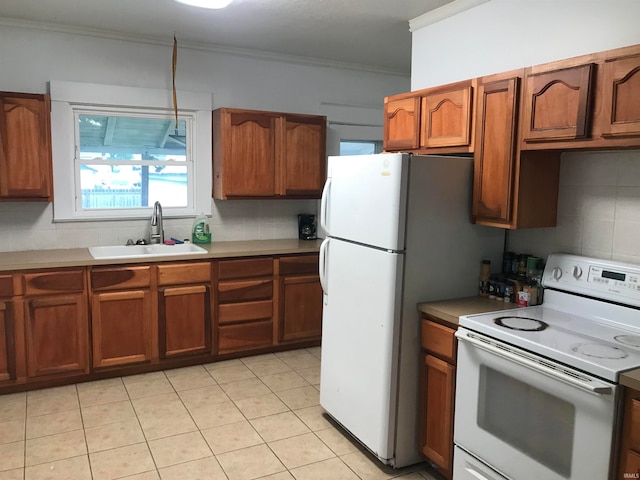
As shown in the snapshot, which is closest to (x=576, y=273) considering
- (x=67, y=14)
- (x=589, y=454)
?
(x=589, y=454)

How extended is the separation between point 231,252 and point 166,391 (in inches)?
42.4

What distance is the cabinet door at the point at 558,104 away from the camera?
6.72ft

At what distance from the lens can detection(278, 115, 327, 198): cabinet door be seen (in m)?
4.26

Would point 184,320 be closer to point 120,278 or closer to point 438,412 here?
point 120,278

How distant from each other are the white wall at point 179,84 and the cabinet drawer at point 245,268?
548mm

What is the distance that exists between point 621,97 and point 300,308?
2841mm

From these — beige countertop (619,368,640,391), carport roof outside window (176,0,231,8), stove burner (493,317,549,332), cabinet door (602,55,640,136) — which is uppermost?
carport roof outside window (176,0,231,8)

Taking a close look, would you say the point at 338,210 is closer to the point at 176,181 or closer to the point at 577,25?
the point at 577,25

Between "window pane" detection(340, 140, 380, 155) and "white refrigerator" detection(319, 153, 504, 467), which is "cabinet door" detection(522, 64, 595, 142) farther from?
"window pane" detection(340, 140, 380, 155)

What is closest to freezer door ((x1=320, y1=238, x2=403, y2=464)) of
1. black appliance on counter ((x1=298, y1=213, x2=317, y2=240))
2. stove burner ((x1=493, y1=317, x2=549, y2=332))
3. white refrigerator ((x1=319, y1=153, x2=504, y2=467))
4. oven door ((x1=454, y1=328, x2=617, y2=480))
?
white refrigerator ((x1=319, y1=153, x2=504, y2=467))

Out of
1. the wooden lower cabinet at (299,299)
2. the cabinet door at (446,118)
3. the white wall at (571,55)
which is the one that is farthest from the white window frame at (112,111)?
the white wall at (571,55)

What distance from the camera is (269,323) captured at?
4137 mm

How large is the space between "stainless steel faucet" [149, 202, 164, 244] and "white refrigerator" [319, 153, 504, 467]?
1843 mm

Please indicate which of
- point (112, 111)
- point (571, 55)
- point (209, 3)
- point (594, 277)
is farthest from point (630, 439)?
point (112, 111)
